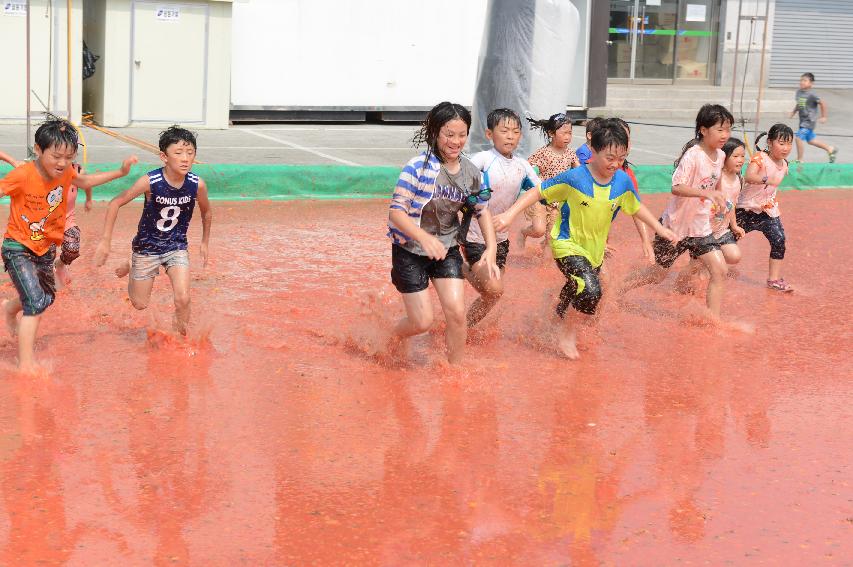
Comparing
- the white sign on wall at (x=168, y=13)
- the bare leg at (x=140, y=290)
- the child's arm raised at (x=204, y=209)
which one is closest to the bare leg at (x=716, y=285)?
the child's arm raised at (x=204, y=209)

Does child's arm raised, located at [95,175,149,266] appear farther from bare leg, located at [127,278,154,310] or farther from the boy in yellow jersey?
the boy in yellow jersey

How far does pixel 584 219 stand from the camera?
6.95m

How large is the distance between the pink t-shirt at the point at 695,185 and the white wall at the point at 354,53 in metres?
12.9

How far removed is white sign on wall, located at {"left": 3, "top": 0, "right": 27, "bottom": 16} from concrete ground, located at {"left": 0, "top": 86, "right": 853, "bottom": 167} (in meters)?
1.76

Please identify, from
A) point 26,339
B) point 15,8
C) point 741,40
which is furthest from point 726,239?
point 741,40

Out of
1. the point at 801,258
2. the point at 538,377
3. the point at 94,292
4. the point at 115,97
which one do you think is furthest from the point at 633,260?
the point at 115,97

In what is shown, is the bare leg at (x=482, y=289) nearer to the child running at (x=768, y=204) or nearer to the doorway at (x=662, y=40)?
the child running at (x=768, y=204)

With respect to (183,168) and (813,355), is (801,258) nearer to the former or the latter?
(813,355)

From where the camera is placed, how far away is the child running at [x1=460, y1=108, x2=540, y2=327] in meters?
7.12

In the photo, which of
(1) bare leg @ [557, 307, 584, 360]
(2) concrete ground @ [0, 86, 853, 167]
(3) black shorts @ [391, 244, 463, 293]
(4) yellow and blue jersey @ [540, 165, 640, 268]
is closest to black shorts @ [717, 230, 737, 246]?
(4) yellow and blue jersey @ [540, 165, 640, 268]

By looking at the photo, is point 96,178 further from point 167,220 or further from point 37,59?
point 37,59

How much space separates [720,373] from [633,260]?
12.2 feet

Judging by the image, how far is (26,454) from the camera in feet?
16.6

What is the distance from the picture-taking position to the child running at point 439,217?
627 cm
